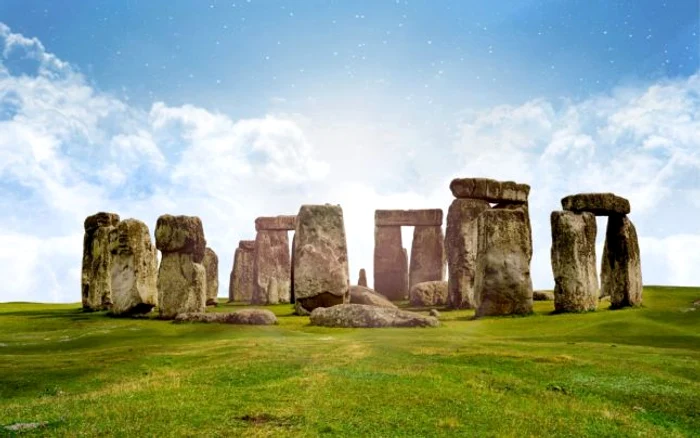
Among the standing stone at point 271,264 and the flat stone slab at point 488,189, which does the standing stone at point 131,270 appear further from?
the standing stone at point 271,264

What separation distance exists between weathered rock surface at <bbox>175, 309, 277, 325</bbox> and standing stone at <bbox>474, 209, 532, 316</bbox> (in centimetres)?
793

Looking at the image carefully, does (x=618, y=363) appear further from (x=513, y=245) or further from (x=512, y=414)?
(x=513, y=245)

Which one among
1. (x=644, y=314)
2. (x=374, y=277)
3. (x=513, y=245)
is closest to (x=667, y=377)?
(x=644, y=314)

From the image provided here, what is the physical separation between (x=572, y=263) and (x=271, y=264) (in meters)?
21.6

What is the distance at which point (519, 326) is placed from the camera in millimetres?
22234

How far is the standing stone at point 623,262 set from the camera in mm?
27031

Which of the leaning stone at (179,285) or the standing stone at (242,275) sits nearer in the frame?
the leaning stone at (179,285)

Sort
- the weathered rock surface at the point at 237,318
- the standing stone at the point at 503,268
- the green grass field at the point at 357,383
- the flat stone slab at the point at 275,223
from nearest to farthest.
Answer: the green grass field at the point at 357,383, the weathered rock surface at the point at 237,318, the standing stone at the point at 503,268, the flat stone slab at the point at 275,223

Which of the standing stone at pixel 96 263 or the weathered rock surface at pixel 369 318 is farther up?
the standing stone at pixel 96 263

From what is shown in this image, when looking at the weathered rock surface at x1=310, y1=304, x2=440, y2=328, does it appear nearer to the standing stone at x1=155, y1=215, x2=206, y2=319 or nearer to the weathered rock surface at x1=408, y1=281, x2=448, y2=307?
the standing stone at x1=155, y1=215, x2=206, y2=319

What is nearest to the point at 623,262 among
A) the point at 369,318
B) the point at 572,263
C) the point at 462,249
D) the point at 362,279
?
the point at 572,263

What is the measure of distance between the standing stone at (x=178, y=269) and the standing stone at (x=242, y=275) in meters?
20.0

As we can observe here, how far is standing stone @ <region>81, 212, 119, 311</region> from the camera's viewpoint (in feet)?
100

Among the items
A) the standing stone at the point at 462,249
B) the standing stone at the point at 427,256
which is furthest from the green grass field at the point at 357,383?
the standing stone at the point at 427,256
